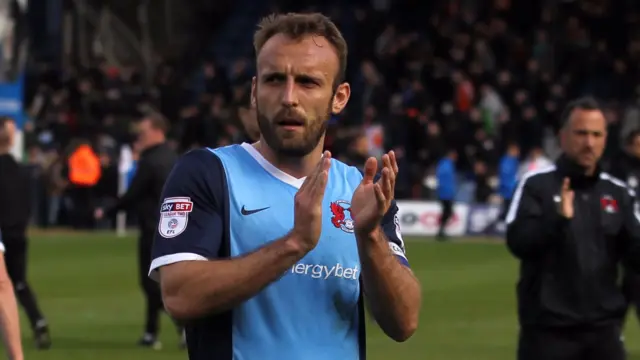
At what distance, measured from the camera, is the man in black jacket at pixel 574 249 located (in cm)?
767

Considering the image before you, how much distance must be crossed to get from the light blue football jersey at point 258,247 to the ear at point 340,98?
0.81ft

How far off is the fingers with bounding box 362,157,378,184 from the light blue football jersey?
0.21 metres

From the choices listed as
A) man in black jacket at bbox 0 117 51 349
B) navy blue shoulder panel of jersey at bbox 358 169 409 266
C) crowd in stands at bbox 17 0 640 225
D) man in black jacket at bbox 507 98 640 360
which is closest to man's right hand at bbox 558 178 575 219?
man in black jacket at bbox 507 98 640 360

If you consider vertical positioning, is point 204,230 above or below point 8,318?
A: above

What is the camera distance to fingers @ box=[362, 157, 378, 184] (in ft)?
12.9

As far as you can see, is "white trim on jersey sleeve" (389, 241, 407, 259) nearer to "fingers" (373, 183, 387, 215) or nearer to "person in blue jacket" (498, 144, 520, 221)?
"fingers" (373, 183, 387, 215)

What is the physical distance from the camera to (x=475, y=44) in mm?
33531

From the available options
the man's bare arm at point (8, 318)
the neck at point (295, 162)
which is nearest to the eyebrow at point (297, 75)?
the neck at point (295, 162)

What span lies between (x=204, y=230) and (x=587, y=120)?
448 centimetres

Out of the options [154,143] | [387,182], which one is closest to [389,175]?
[387,182]

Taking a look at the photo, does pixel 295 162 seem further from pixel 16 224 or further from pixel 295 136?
pixel 16 224

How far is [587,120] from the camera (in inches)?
316

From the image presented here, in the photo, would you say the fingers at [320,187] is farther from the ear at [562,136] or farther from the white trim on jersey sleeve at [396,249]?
the ear at [562,136]

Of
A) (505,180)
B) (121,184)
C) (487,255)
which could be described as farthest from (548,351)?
(121,184)
